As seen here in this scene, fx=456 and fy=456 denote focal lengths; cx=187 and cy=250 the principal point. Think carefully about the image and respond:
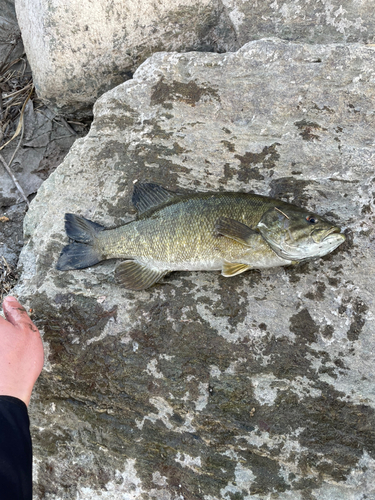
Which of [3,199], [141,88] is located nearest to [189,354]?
[141,88]

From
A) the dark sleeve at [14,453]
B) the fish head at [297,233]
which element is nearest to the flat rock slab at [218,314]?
the fish head at [297,233]

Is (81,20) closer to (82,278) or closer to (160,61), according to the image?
(160,61)

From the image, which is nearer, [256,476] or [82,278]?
[256,476]

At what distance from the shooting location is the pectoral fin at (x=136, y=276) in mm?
3600

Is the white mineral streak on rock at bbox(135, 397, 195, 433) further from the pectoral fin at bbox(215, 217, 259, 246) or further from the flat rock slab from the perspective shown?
the pectoral fin at bbox(215, 217, 259, 246)

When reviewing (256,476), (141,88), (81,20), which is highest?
(81,20)

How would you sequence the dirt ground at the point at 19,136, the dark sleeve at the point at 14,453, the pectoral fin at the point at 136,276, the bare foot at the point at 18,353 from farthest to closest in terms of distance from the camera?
the dirt ground at the point at 19,136 → the pectoral fin at the point at 136,276 → the bare foot at the point at 18,353 → the dark sleeve at the point at 14,453

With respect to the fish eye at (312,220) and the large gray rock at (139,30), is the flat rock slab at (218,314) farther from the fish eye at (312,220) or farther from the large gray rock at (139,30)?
the large gray rock at (139,30)

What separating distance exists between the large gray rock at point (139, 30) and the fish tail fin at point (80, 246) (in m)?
1.83

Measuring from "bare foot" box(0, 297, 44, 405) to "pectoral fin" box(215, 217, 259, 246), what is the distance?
159 centimetres

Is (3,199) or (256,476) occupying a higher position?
(3,199)

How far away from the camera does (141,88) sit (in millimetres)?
4180

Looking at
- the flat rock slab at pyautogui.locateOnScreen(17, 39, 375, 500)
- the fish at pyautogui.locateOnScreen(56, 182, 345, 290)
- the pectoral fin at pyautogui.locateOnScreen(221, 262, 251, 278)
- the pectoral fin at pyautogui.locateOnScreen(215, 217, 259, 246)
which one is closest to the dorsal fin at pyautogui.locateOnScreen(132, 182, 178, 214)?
the fish at pyautogui.locateOnScreen(56, 182, 345, 290)

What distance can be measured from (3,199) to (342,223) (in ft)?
12.3
